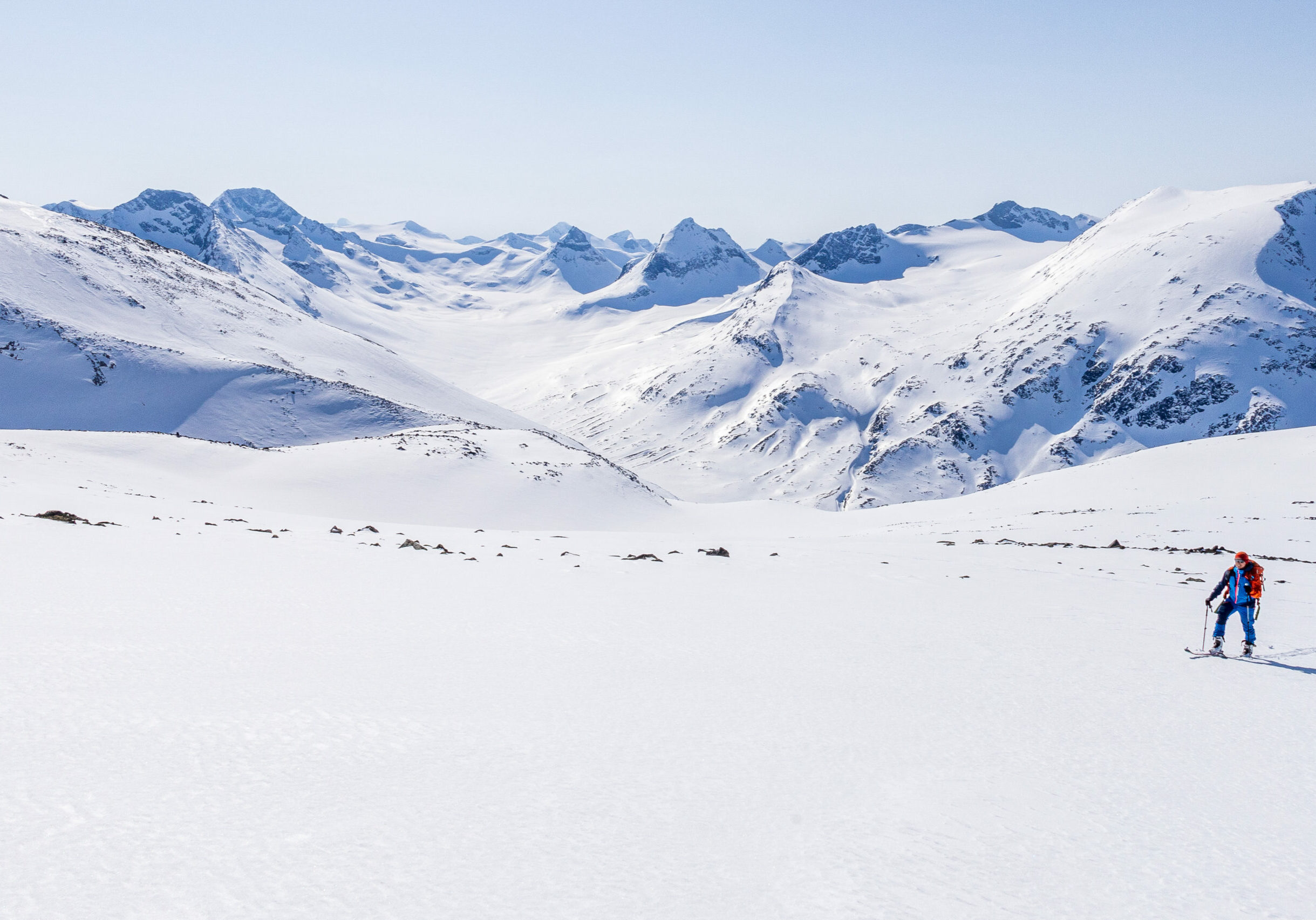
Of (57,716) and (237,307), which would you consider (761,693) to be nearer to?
(57,716)

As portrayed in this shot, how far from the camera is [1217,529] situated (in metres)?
39.6

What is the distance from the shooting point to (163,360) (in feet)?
303

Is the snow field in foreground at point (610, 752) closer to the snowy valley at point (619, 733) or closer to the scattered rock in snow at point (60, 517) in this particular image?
the snowy valley at point (619, 733)

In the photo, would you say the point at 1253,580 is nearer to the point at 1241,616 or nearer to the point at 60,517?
the point at 1241,616

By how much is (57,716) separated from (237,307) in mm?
133499

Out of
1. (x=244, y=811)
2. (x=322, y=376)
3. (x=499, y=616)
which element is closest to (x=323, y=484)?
(x=499, y=616)

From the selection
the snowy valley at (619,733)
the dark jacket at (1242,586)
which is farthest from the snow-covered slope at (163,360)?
the dark jacket at (1242,586)

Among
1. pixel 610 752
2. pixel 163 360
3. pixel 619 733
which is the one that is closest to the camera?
pixel 610 752

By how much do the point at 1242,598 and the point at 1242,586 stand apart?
9.8 inches

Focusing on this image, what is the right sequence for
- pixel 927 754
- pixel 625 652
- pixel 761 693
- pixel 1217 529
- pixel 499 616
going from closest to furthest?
pixel 927 754 → pixel 761 693 → pixel 625 652 → pixel 499 616 → pixel 1217 529

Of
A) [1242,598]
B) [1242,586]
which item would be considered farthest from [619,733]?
[1242,586]

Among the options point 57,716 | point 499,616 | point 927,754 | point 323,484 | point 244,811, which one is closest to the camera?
point 244,811

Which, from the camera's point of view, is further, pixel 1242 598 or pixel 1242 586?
pixel 1242 586

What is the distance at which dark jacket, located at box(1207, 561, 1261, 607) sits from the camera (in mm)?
14922
